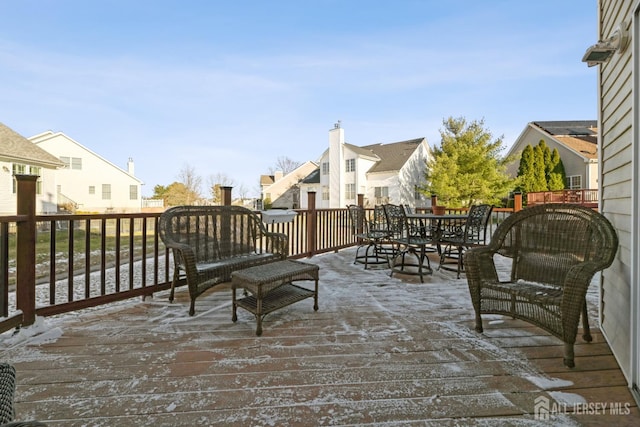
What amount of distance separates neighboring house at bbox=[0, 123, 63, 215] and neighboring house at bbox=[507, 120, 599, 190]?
75.6 feet

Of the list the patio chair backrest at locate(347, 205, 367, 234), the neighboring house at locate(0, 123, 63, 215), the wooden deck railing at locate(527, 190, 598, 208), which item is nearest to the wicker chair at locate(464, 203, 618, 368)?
the patio chair backrest at locate(347, 205, 367, 234)

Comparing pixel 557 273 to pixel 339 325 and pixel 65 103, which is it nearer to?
pixel 339 325

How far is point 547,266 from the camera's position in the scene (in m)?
2.42

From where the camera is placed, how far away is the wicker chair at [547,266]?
5.69ft

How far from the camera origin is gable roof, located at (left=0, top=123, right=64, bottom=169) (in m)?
11.3

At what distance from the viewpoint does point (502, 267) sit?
4637 millimetres

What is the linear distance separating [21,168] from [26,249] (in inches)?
557

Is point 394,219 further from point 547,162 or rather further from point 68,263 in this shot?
point 547,162

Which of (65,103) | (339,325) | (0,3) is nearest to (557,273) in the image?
(339,325)

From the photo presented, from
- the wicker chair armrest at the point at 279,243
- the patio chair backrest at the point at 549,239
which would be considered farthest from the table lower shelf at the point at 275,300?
the patio chair backrest at the point at 549,239

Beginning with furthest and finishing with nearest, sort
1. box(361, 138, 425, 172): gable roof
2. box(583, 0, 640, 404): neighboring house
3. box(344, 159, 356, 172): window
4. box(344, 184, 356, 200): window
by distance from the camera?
box(344, 184, 356, 200): window < box(344, 159, 356, 172): window < box(361, 138, 425, 172): gable roof < box(583, 0, 640, 404): neighboring house

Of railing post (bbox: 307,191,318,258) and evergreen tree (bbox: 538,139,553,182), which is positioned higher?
evergreen tree (bbox: 538,139,553,182)

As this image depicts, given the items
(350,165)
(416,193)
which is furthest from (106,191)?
(416,193)

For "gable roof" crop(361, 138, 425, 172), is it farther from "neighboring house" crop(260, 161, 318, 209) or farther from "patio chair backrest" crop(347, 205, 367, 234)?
"patio chair backrest" crop(347, 205, 367, 234)
